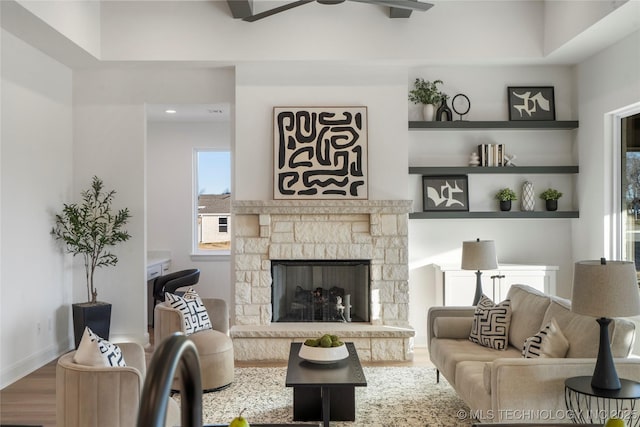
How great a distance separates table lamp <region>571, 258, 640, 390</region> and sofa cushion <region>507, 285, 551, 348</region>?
3.40ft

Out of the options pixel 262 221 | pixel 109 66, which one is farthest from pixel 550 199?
pixel 109 66

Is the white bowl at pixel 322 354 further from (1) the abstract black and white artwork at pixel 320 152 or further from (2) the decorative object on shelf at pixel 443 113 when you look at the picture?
(2) the decorative object on shelf at pixel 443 113

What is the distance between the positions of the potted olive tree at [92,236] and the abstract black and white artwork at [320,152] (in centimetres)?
171

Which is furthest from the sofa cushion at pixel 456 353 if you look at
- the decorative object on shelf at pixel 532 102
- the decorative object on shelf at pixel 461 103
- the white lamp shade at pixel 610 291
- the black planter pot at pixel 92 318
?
the black planter pot at pixel 92 318

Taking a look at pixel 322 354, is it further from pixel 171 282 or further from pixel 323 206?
pixel 171 282

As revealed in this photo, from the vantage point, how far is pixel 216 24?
5.50 metres

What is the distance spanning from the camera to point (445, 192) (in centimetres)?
588

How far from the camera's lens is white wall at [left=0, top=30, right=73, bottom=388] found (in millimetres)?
4676

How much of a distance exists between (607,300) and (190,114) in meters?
6.06

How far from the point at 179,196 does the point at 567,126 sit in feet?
17.1

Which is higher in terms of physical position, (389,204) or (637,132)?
(637,132)

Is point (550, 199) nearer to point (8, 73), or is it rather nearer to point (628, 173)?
point (628, 173)

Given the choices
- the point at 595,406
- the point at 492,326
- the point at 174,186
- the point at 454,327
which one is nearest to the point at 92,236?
the point at 174,186

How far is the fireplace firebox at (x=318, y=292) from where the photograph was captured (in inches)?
226
